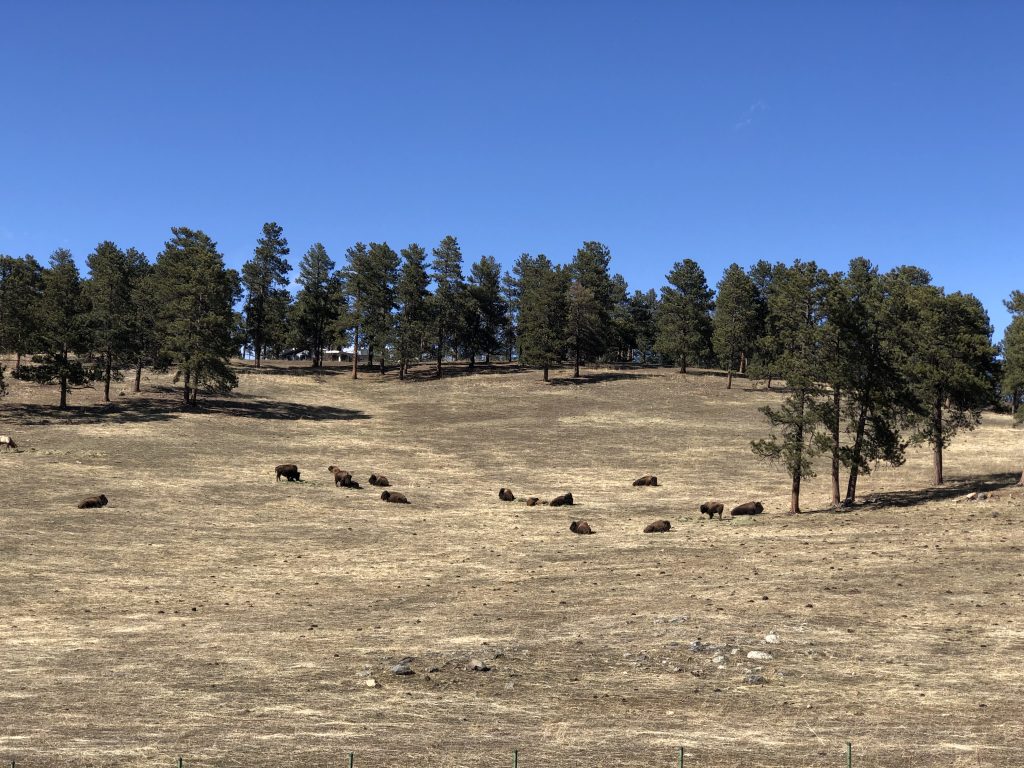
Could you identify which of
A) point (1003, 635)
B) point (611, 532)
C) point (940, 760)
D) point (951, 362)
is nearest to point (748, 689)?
point (940, 760)

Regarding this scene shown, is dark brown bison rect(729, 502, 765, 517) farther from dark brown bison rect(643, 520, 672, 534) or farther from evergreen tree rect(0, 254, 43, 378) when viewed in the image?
evergreen tree rect(0, 254, 43, 378)

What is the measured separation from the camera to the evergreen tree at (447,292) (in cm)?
11144

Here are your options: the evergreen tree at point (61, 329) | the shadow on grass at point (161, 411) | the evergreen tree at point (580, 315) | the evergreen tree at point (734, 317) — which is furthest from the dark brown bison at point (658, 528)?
the evergreen tree at point (580, 315)

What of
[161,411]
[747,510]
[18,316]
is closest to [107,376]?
[161,411]

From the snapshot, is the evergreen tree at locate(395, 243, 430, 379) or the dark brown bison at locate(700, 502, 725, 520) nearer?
the dark brown bison at locate(700, 502, 725, 520)

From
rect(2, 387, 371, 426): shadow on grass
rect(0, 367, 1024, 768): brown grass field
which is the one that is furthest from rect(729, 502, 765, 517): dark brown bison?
rect(2, 387, 371, 426): shadow on grass

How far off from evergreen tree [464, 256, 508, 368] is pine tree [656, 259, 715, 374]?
27878 mm

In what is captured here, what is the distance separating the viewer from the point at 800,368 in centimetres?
4075

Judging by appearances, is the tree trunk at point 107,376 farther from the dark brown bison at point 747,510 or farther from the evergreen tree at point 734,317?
the evergreen tree at point 734,317

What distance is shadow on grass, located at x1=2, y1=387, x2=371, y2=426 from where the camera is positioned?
68625mm

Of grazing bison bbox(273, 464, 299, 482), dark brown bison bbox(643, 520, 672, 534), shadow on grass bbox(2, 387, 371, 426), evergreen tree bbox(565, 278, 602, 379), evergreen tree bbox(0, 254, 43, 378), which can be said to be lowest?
dark brown bison bbox(643, 520, 672, 534)

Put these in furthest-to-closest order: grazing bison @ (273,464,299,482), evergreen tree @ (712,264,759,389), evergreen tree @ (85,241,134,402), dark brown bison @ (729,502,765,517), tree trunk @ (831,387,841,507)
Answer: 1. evergreen tree @ (712,264,759,389)
2. evergreen tree @ (85,241,134,402)
3. grazing bison @ (273,464,299,482)
4. dark brown bison @ (729,502,765,517)
5. tree trunk @ (831,387,841,507)

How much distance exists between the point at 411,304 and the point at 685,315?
37145mm

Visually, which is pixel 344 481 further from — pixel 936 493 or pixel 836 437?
pixel 936 493
